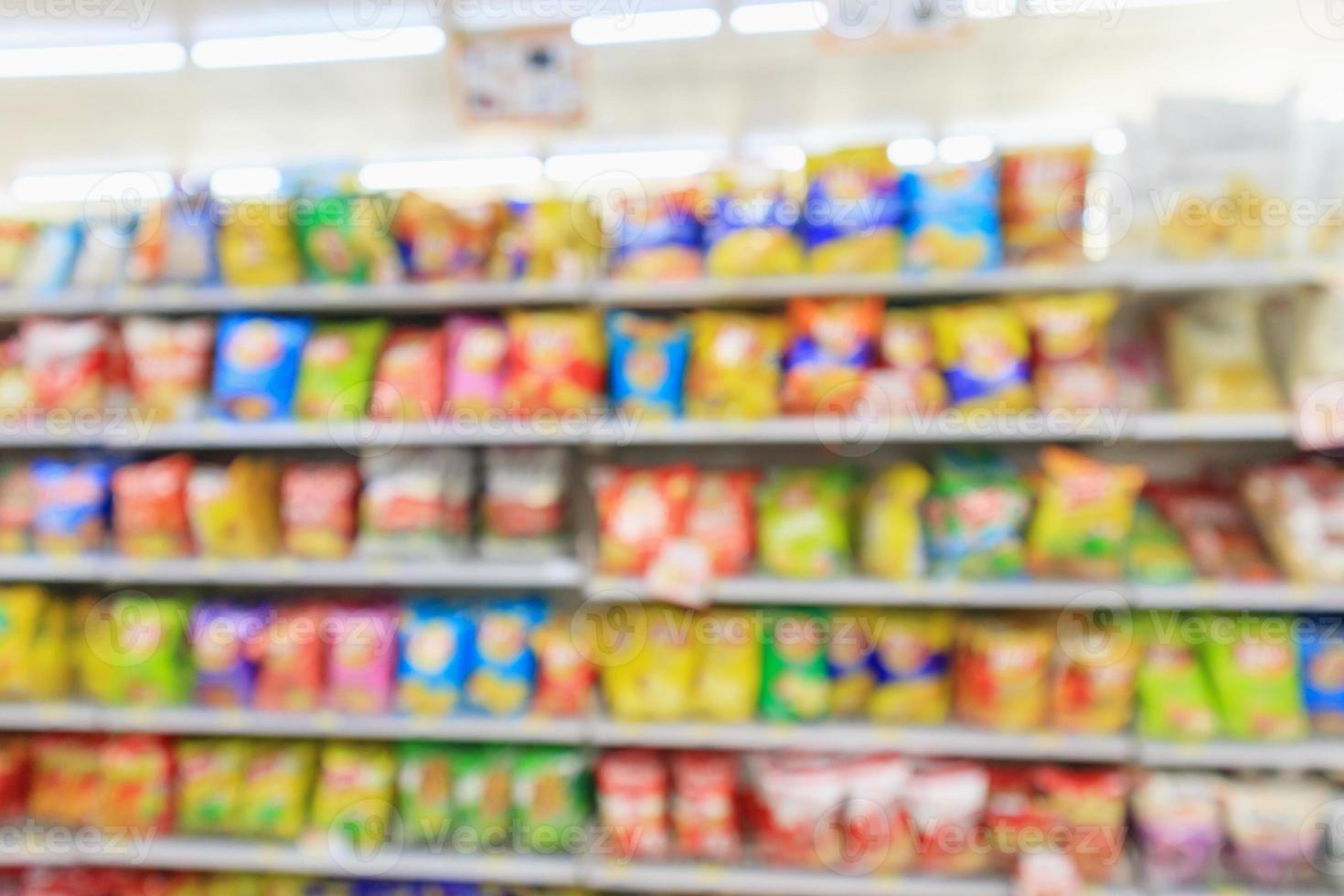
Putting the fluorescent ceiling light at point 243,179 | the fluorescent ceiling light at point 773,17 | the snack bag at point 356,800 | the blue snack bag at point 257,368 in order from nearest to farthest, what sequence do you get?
the blue snack bag at point 257,368 < the snack bag at point 356,800 < the fluorescent ceiling light at point 773,17 < the fluorescent ceiling light at point 243,179

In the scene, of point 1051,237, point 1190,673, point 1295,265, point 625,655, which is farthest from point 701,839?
point 1295,265

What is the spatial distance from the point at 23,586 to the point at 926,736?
2.35m

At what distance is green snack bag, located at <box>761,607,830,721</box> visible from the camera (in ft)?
6.40

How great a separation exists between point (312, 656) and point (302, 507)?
1.25 feet

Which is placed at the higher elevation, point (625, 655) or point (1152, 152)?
point (1152, 152)

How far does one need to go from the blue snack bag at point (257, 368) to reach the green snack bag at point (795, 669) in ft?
4.33

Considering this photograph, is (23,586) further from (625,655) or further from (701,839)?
(701,839)

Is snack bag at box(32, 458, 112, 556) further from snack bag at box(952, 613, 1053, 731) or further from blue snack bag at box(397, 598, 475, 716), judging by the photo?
snack bag at box(952, 613, 1053, 731)

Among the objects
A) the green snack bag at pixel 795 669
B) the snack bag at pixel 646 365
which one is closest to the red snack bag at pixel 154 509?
the snack bag at pixel 646 365

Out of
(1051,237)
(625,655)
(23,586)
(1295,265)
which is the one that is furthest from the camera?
(23,586)

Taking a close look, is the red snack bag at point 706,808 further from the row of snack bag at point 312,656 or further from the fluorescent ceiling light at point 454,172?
the fluorescent ceiling light at point 454,172

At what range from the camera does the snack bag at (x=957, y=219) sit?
177 cm

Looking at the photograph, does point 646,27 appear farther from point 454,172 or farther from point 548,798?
point 548,798

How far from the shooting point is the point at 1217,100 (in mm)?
1734
